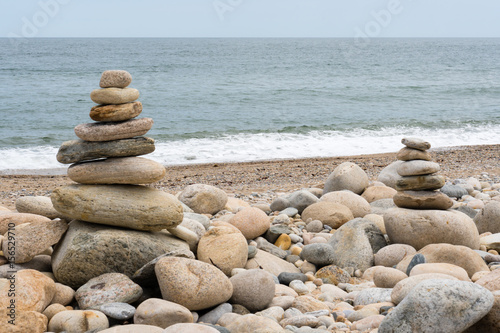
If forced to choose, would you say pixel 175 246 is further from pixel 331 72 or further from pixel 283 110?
pixel 331 72

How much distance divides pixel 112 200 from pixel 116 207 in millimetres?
95

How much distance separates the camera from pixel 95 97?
5664mm

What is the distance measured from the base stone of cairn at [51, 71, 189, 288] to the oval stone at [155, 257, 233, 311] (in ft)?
2.23

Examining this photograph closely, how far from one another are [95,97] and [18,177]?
9.43m

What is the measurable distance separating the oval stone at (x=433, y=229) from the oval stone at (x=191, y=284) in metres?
2.83

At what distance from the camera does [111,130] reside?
5578 millimetres

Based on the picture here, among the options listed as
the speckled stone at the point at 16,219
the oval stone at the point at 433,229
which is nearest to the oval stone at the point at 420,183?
the oval stone at the point at 433,229

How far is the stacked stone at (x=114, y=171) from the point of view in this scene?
18.0ft

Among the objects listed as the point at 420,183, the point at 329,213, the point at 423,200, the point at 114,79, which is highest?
the point at 114,79

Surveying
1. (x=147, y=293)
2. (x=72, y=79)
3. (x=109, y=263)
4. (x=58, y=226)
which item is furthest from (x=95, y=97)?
(x=72, y=79)

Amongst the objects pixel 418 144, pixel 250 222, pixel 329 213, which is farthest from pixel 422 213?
pixel 250 222

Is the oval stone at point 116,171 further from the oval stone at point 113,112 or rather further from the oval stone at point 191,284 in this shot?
the oval stone at point 191,284

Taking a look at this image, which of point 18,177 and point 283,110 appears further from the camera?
point 283,110

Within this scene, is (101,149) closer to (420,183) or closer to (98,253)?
(98,253)
